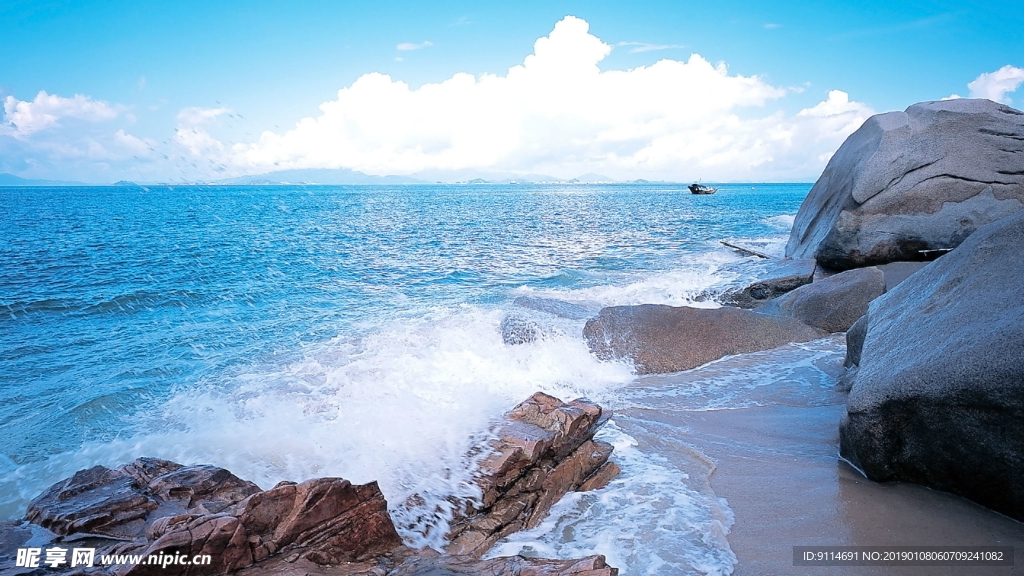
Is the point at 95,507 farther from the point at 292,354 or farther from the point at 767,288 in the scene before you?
the point at 767,288

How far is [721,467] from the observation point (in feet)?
18.9

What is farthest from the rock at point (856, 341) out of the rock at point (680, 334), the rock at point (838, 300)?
the rock at point (838, 300)

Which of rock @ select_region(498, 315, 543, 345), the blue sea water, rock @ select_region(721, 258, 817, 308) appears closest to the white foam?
the blue sea water

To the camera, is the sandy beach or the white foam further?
the white foam

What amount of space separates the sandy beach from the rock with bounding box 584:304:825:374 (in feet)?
6.29

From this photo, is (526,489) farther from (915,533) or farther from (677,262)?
(677,262)

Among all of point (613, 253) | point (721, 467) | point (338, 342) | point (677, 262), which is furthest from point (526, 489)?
point (613, 253)

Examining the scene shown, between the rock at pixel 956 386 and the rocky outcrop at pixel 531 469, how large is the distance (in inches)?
103

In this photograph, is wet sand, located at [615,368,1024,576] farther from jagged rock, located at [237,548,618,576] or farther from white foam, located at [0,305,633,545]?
white foam, located at [0,305,633,545]

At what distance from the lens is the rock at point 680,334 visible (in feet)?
30.9

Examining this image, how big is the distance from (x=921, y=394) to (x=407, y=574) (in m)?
4.42

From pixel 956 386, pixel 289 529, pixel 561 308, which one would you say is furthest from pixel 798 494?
pixel 561 308

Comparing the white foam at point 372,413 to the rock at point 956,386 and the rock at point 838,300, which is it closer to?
the rock at point 956,386

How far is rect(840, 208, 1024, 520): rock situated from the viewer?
13.3 ft
